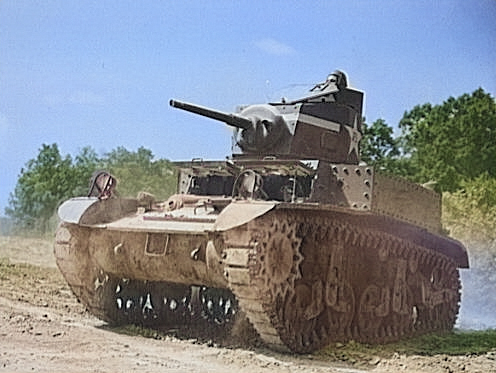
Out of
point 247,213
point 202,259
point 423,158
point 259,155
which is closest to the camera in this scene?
point 423,158

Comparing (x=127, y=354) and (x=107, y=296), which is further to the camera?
(x=107, y=296)

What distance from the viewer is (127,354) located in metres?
5.41

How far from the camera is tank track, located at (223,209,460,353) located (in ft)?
18.3

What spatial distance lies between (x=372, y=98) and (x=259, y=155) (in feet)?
4.20

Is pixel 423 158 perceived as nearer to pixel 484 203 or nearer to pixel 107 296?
pixel 484 203

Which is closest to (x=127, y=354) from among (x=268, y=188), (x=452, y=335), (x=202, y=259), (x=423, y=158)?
(x=202, y=259)

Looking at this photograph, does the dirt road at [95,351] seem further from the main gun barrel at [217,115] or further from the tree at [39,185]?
the main gun barrel at [217,115]

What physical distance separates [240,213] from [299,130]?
1043 mm

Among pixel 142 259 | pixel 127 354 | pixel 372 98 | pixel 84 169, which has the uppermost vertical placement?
pixel 372 98

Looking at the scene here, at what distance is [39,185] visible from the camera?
5.49 metres

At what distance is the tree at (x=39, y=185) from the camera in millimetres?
5312

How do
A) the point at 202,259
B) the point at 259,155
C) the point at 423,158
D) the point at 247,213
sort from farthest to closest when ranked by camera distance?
the point at 259,155, the point at 202,259, the point at 247,213, the point at 423,158

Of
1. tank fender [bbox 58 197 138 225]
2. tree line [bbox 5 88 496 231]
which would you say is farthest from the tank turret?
tank fender [bbox 58 197 138 225]

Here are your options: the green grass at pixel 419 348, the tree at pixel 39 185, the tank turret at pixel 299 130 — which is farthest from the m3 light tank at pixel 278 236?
the tree at pixel 39 185
